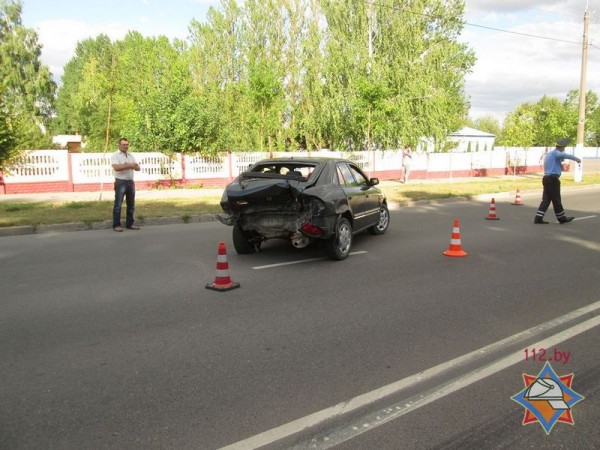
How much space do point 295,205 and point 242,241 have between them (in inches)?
53.7

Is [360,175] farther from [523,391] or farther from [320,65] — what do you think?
[320,65]

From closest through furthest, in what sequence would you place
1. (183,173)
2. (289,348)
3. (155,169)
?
(289,348), (155,169), (183,173)

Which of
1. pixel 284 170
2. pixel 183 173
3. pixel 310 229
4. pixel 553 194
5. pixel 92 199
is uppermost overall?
pixel 284 170

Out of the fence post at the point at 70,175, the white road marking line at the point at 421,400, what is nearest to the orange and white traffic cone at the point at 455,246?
the white road marking line at the point at 421,400

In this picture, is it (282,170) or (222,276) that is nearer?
(222,276)

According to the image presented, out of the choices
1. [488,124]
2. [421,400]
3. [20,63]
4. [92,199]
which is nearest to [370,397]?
[421,400]

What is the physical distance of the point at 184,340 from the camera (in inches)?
182

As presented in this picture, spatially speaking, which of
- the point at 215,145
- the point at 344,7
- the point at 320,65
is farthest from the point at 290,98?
the point at 215,145

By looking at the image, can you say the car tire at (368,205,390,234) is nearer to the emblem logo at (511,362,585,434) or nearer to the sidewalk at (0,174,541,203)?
the emblem logo at (511,362,585,434)

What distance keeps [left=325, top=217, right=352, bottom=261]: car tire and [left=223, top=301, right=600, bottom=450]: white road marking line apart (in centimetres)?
348

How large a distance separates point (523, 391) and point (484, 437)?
2.63 ft

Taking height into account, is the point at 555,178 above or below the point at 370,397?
above

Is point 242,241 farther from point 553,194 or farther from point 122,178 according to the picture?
point 553,194

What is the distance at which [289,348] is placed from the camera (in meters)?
4.43
